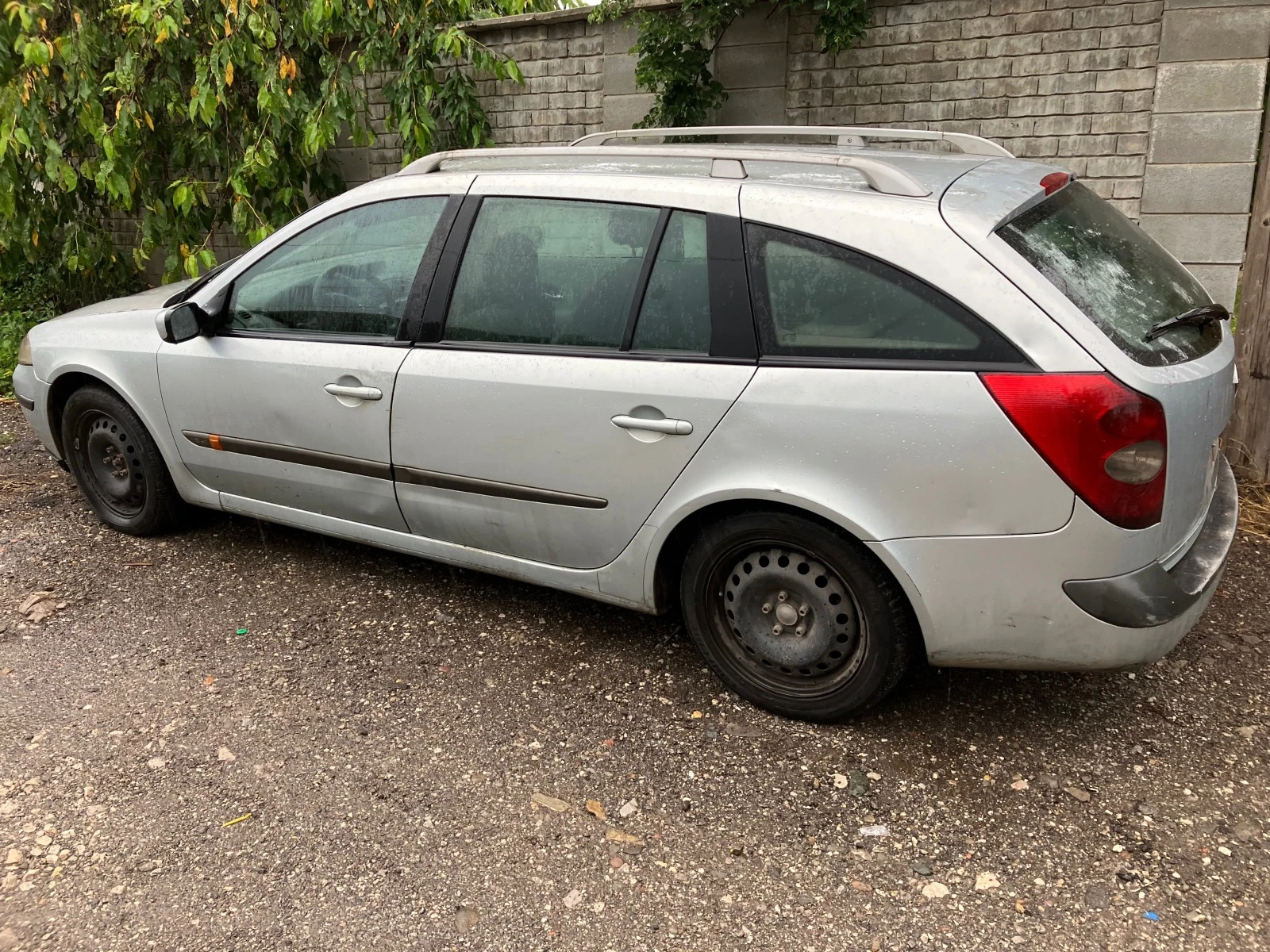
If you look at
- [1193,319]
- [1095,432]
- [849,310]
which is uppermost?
[849,310]

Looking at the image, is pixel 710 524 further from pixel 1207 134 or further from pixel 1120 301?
pixel 1207 134

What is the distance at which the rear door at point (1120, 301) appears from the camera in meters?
2.49

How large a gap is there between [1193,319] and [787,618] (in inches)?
56.2

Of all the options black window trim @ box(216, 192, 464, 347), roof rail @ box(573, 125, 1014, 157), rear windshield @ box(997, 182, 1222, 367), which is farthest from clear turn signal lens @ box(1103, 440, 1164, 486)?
black window trim @ box(216, 192, 464, 347)

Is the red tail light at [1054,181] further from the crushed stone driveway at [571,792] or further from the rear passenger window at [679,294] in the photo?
the crushed stone driveway at [571,792]

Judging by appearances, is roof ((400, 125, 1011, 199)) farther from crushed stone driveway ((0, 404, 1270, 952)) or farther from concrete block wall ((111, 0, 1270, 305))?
concrete block wall ((111, 0, 1270, 305))

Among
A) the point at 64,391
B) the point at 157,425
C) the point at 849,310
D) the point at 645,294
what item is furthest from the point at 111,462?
the point at 849,310

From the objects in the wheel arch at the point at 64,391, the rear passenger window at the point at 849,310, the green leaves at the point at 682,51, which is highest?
the green leaves at the point at 682,51

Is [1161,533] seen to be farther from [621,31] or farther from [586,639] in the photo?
[621,31]

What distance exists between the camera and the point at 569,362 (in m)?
3.10

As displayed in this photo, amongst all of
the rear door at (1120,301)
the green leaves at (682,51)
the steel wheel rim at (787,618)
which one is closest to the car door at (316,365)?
the steel wheel rim at (787,618)

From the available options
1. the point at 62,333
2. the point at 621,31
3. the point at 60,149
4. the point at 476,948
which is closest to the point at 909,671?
the point at 476,948

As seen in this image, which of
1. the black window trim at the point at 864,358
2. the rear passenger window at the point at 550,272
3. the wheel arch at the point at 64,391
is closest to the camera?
the black window trim at the point at 864,358

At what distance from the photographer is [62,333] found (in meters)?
4.43
